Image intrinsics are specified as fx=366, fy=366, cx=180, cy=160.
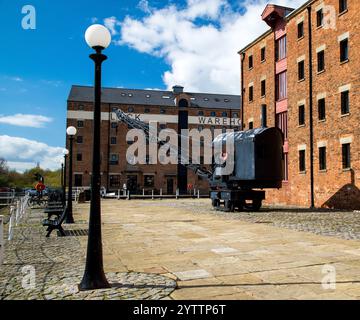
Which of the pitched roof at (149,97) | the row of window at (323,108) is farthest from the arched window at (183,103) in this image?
the row of window at (323,108)

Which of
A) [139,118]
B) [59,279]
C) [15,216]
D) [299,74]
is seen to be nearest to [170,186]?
[139,118]

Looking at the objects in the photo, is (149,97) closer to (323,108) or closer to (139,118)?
(139,118)

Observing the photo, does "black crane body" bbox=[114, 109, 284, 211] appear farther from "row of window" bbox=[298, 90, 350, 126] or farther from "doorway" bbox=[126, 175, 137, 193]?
"doorway" bbox=[126, 175, 137, 193]

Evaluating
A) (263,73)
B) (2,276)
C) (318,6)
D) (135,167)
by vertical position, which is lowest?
(2,276)

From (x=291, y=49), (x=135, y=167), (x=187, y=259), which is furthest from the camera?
(x=135, y=167)

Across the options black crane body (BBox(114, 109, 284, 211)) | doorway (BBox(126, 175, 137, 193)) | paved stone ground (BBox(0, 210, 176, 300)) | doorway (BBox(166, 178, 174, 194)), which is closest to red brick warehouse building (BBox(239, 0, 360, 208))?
black crane body (BBox(114, 109, 284, 211))

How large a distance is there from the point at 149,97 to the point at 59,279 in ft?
195

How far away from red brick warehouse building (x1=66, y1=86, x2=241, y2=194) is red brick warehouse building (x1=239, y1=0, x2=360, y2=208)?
29284 millimetres

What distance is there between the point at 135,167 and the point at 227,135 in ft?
126

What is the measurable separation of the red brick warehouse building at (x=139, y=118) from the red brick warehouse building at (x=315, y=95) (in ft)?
96.1

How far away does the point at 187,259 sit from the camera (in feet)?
23.8

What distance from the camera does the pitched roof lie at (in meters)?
60.0
